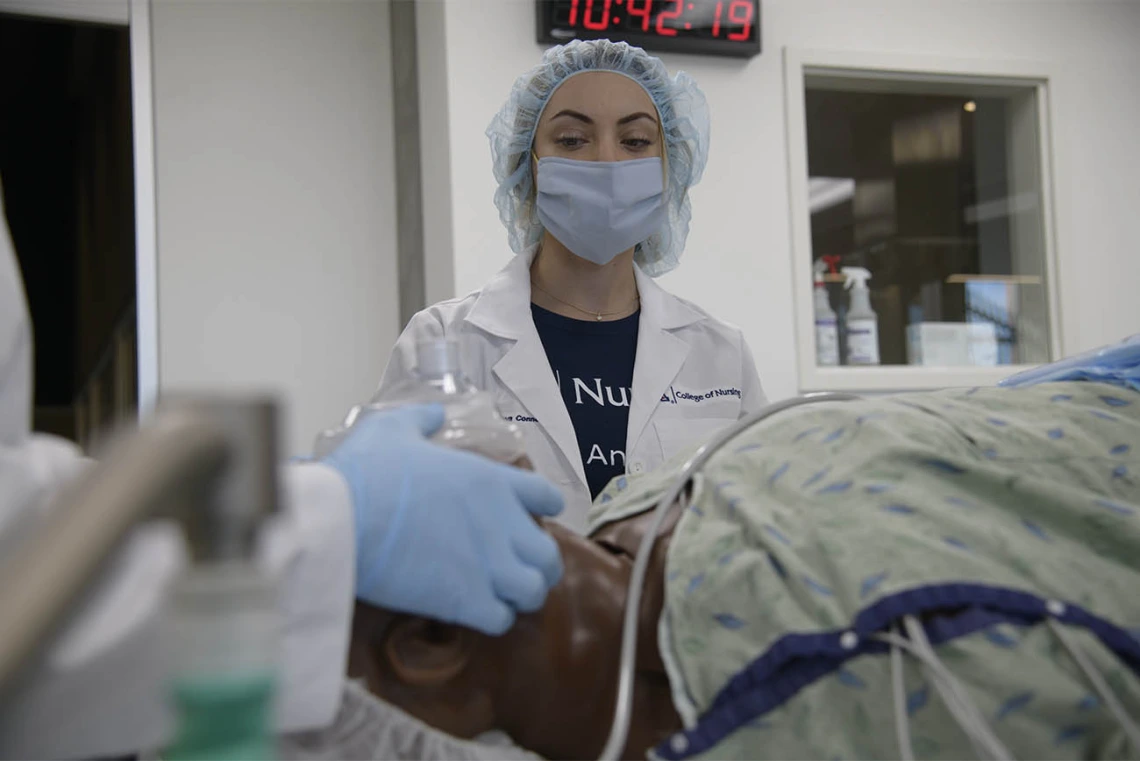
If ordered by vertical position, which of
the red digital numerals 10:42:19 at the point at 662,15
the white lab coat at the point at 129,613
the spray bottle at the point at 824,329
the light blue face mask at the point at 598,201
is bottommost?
the white lab coat at the point at 129,613

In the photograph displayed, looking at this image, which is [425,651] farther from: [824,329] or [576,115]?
[824,329]

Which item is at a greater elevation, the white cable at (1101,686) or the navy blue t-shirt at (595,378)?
the navy blue t-shirt at (595,378)

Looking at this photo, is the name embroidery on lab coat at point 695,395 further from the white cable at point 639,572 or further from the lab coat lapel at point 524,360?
the white cable at point 639,572

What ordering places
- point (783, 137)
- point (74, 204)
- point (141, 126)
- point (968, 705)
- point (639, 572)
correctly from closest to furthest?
point (968, 705) → point (639, 572) → point (141, 126) → point (783, 137) → point (74, 204)

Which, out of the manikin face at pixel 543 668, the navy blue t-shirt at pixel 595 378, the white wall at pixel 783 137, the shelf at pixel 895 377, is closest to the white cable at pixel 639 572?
the manikin face at pixel 543 668

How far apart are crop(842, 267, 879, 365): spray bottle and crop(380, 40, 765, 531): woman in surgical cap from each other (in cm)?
100

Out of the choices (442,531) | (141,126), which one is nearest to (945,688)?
(442,531)

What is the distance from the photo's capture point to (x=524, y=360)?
1704 millimetres

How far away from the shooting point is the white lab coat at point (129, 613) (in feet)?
1.68

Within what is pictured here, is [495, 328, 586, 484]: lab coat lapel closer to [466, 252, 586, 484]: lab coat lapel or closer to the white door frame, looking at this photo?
[466, 252, 586, 484]: lab coat lapel

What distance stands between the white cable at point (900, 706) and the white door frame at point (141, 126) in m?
2.23

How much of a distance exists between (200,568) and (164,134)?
2679 millimetres

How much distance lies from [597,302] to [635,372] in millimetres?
193

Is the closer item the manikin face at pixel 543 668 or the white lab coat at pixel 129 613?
the white lab coat at pixel 129 613
